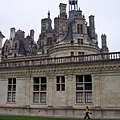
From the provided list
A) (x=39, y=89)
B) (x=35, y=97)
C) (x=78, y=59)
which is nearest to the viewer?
(x=78, y=59)

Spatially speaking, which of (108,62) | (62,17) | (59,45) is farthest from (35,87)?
(62,17)

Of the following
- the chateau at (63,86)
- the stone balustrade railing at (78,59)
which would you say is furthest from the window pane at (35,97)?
the stone balustrade railing at (78,59)

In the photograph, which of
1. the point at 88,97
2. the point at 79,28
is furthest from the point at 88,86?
the point at 79,28

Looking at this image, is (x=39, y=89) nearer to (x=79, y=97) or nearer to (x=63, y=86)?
(x=63, y=86)

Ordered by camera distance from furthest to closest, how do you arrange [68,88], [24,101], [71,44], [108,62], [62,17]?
[62,17] → [71,44] → [24,101] → [68,88] → [108,62]

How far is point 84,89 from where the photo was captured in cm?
1842

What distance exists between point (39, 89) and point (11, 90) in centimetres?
308

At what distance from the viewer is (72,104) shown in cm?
1827

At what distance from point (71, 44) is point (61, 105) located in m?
15.5

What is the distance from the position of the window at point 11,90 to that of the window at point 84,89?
6383 millimetres

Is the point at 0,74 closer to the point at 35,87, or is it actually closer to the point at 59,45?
the point at 35,87

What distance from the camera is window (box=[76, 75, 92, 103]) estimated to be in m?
18.2

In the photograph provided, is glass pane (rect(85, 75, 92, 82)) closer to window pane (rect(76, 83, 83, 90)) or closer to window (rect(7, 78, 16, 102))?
window pane (rect(76, 83, 83, 90))

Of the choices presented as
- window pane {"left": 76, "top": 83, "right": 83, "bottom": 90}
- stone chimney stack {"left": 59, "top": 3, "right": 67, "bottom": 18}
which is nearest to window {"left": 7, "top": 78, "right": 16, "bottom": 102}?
window pane {"left": 76, "top": 83, "right": 83, "bottom": 90}
